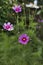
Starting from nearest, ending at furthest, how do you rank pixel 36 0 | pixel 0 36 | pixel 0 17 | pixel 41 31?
pixel 0 36 < pixel 41 31 < pixel 0 17 < pixel 36 0

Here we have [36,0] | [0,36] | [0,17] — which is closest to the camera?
[0,36]

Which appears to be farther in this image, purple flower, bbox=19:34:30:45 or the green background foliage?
purple flower, bbox=19:34:30:45

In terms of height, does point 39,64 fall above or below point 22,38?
below

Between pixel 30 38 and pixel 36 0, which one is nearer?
pixel 30 38

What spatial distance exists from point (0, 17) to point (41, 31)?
0.64 m

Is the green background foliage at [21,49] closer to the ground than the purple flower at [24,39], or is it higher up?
closer to the ground

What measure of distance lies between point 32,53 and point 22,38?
0.68 feet

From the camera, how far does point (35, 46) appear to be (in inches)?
131

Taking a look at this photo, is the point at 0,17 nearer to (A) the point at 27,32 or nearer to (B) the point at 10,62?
(A) the point at 27,32

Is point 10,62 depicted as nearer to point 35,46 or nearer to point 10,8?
point 35,46

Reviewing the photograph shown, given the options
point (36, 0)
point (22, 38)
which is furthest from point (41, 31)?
point (36, 0)

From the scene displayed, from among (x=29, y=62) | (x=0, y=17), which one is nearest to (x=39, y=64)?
(x=29, y=62)

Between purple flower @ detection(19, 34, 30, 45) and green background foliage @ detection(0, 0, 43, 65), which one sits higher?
purple flower @ detection(19, 34, 30, 45)

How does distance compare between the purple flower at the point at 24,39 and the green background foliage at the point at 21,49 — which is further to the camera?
the purple flower at the point at 24,39
